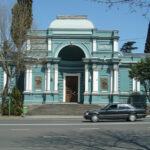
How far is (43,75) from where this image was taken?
30.6 metres

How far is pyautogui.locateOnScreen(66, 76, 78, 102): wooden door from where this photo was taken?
32.7 metres

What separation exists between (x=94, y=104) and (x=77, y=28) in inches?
343

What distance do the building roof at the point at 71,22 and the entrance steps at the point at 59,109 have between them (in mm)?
9024

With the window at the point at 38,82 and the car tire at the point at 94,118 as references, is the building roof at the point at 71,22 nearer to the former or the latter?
the window at the point at 38,82

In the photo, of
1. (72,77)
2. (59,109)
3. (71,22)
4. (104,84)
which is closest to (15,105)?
(59,109)

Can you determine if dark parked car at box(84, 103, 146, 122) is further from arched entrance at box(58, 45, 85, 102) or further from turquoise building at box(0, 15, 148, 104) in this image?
arched entrance at box(58, 45, 85, 102)

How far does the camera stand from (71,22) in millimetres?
31766

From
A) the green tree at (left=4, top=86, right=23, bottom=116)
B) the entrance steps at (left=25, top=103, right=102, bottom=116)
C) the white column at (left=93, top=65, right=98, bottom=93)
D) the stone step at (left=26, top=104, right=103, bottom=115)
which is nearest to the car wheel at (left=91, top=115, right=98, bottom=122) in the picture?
the entrance steps at (left=25, top=103, right=102, bottom=116)

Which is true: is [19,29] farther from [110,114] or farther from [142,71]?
[142,71]

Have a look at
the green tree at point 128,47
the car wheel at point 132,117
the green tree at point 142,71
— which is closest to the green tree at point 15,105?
→ the car wheel at point 132,117

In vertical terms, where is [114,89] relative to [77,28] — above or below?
below

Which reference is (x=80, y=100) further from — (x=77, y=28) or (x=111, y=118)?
(x=111, y=118)

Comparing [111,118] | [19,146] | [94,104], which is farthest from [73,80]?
[19,146]

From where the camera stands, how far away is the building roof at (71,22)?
31047mm
